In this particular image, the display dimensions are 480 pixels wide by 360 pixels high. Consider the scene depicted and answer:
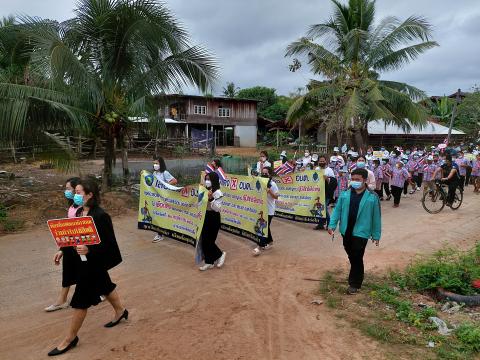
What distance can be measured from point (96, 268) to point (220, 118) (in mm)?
34387

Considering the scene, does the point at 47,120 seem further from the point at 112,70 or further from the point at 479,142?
the point at 479,142

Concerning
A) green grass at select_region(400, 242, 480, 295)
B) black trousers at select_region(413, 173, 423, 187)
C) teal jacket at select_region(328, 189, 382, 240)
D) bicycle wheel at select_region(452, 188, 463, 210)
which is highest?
teal jacket at select_region(328, 189, 382, 240)

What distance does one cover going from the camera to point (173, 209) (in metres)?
7.25

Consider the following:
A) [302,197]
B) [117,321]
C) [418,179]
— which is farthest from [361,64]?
[117,321]

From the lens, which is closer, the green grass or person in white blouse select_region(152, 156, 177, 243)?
the green grass

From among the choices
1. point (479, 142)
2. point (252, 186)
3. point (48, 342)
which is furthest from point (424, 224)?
point (479, 142)

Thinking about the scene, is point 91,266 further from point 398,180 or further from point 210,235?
point 398,180

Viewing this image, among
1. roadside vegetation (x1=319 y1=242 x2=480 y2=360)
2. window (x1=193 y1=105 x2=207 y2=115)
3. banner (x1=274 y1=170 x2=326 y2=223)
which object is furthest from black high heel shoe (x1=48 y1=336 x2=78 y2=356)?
window (x1=193 y1=105 x2=207 y2=115)

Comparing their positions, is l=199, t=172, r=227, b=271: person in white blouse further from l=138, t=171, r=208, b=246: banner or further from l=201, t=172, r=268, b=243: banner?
l=201, t=172, r=268, b=243: banner

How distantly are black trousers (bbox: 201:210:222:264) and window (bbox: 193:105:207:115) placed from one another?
1199 inches

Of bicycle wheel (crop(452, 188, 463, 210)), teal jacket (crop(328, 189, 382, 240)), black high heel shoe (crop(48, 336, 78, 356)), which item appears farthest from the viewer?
bicycle wheel (crop(452, 188, 463, 210))

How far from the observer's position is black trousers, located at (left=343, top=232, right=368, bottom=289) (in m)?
5.26

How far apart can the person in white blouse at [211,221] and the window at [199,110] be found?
30303 mm

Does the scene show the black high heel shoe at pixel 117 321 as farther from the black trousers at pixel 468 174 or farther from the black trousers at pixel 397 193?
the black trousers at pixel 468 174
